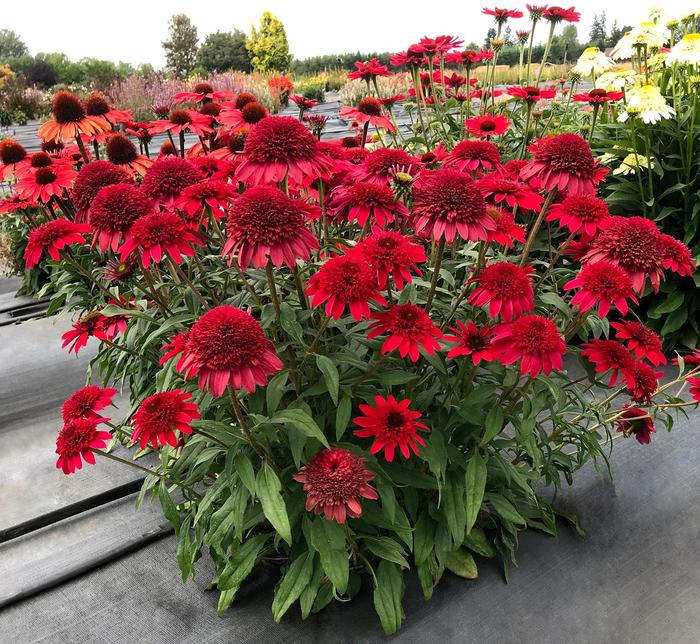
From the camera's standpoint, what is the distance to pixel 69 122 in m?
2.10

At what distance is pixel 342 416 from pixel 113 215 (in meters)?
0.65

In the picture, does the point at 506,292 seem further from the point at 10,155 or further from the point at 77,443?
the point at 10,155

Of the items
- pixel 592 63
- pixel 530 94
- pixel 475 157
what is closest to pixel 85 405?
pixel 475 157

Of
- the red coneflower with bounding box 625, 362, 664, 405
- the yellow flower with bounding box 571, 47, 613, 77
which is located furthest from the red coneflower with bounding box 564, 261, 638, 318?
the yellow flower with bounding box 571, 47, 613, 77

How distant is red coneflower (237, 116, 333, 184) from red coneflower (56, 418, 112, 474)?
2.16ft

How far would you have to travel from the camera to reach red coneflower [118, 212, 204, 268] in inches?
46.2

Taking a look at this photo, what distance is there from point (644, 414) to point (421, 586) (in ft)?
2.80

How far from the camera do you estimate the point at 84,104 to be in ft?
7.29

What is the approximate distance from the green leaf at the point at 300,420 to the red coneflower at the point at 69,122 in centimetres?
146

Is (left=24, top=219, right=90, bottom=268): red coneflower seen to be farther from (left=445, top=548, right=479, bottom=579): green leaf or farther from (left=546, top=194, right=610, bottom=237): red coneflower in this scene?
(left=445, top=548, right=479, bottom=579): green leaf

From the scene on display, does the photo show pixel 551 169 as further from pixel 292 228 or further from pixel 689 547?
pixel 689 547

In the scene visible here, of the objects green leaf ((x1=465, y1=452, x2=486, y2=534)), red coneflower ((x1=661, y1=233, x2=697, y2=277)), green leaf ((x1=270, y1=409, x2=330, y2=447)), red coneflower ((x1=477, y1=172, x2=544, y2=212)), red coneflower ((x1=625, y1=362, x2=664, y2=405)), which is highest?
red coneflower ((x1=477, y1=172, x2=544, y2=212))

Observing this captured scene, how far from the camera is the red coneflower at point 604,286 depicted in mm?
1186

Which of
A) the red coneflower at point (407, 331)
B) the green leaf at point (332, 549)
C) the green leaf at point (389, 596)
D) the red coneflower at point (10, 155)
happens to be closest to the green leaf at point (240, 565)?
the green leaf at point (332, 549)
